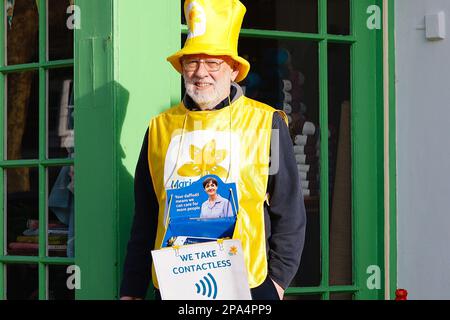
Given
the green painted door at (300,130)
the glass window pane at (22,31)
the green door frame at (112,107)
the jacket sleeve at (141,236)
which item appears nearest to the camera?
the jacket sleeve at (141,236)

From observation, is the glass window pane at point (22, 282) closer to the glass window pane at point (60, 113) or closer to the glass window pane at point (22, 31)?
the glass window pane at point (60, 113)

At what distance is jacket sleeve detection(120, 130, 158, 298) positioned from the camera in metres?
3.86

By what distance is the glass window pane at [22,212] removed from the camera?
15.9 ft

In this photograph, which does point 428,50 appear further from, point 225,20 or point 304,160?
point 225,20

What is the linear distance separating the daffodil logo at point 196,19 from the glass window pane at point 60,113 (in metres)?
1.10

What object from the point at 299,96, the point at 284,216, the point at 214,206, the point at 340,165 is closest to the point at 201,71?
the point at 214,206

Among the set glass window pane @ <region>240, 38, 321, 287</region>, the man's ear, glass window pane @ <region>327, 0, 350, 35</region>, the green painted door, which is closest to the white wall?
the green painted door

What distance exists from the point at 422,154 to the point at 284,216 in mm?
1260

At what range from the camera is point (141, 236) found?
12.7 ft

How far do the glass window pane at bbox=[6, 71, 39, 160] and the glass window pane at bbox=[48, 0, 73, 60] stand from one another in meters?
0.17

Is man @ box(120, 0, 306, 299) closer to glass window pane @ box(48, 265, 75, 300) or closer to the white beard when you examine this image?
the white beard

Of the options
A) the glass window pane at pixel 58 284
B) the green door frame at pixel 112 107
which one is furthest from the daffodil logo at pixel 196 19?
the glass window pane at pixel 58 284

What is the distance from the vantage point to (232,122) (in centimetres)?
380
